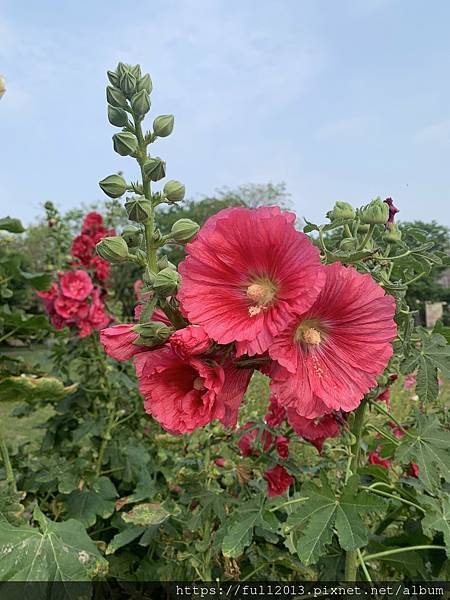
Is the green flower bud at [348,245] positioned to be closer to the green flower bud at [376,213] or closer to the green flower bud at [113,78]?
the green flower bud at [376,213]

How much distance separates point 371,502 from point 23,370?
152 centimetres

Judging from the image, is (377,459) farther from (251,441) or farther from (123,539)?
(123,539)

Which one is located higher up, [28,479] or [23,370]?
[23,370]

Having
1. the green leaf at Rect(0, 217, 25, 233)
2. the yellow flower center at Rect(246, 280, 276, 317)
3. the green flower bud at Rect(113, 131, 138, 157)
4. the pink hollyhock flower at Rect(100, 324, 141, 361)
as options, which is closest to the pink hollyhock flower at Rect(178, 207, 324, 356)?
the yellow flower center at Rect(246, 280, 276, 317)

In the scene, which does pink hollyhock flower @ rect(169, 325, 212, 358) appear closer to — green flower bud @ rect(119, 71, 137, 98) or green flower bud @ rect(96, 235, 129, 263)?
green flower bud @ rect(96, 235, 129, 263)

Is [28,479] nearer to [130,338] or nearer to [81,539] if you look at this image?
[81,539]

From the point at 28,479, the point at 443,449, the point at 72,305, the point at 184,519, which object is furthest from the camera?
the point at 72,305

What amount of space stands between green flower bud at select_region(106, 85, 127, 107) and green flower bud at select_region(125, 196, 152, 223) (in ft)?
0.65

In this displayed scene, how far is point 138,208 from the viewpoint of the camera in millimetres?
940

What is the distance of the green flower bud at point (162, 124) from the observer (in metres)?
1.01

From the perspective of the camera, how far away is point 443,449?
1.24 meters

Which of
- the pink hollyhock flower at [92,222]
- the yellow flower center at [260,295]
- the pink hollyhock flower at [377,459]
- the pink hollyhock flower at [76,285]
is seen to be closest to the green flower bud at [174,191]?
the yellow flower center at [260,295]

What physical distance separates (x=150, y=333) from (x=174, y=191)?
29cm

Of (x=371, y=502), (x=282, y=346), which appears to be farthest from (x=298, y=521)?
(x=282, y=346)
